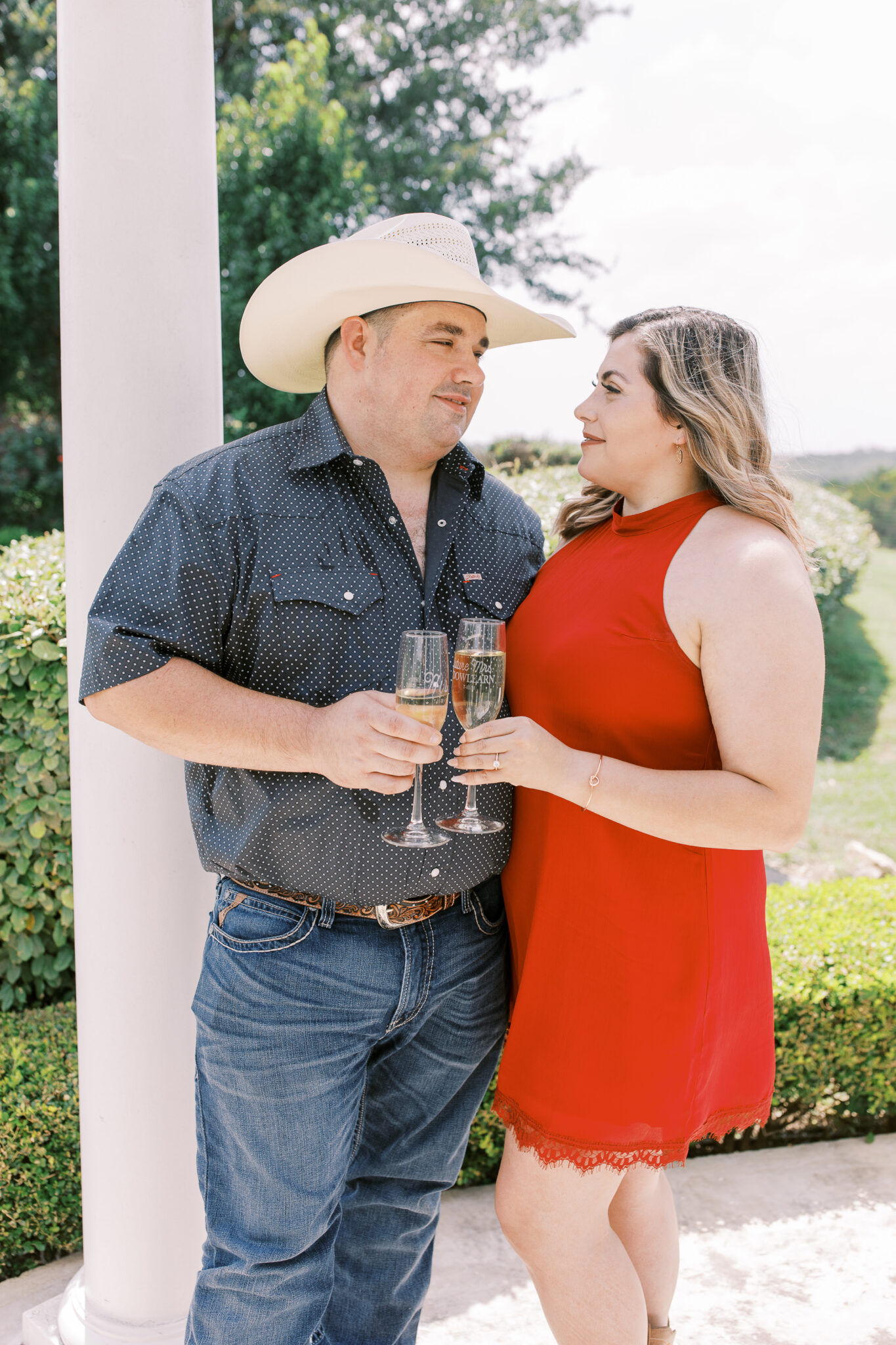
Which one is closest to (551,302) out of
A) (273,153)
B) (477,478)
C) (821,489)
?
(821,489)

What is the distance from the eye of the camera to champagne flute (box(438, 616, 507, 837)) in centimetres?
195

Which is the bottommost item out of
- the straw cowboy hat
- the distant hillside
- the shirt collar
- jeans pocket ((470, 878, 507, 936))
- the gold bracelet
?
jeans pocket ((470, 878, 507, 936))

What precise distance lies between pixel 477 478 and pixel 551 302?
1429cm

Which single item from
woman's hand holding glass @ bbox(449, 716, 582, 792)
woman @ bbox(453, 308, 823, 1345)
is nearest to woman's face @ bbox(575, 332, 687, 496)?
woman @ bbox(453, 308, 823, 1345)

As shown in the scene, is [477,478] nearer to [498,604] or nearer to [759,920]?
[498,604]

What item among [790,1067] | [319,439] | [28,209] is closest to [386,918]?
[319,439]

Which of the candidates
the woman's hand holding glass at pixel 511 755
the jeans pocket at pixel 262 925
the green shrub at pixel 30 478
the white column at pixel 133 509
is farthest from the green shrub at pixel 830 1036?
the green shrub at pixel 30 478

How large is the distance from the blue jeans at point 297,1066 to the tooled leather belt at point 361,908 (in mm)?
14

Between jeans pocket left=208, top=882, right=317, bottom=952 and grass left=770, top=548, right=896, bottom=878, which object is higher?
jeans pocket left=208, top=882, right=317, bottom=952

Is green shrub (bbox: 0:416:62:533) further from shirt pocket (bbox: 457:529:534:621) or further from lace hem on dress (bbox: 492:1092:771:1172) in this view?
lace hem on dress (bbox: 492:1092:771:1172)

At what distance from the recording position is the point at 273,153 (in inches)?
391

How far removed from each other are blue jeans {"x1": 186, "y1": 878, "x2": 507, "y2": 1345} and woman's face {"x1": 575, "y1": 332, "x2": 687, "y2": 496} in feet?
3.43

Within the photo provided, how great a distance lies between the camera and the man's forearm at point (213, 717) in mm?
1971

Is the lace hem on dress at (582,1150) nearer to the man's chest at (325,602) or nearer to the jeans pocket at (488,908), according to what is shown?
the jeans pocket at (488,908)
